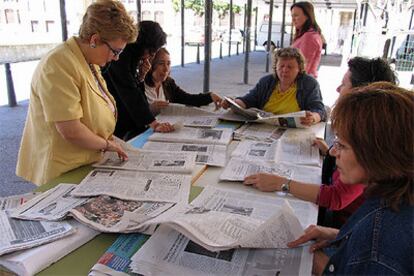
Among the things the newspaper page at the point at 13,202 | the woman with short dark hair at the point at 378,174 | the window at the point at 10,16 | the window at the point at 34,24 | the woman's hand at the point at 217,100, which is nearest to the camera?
Answer: the woman with short dark hair at the point at 378,174

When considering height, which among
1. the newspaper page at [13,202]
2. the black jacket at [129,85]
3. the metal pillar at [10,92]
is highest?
the black jacket at [129,85]

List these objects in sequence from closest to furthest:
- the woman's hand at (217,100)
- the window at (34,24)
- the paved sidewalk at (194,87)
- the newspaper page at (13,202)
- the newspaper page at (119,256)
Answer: the newspaper page at (119,256) < the newspaper page at (13,202) < the woman's hand at (217,100) < the paved sidewalk at (194,87) < the window at (34,24)

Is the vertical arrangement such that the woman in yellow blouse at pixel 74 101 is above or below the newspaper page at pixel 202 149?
above

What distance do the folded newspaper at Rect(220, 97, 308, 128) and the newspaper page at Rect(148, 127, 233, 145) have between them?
182 mm

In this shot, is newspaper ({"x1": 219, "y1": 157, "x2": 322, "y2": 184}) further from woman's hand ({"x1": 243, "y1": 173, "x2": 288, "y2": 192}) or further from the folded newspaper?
the folded newspaper

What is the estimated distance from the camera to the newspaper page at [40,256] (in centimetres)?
81

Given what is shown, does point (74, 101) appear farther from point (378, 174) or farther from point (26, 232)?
point (378, 174)

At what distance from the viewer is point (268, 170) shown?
1376 mm

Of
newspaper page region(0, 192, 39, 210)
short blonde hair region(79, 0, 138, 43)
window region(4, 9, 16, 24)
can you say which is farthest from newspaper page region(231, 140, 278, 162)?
window region(4, 9, 16, 24)

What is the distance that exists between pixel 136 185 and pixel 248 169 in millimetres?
417

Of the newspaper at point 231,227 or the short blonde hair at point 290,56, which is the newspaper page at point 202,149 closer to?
the newspaper at point 231,227

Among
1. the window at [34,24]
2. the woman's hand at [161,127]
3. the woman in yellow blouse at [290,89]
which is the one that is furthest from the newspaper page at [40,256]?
the window at [34,24]

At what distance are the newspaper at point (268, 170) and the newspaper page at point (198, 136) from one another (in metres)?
0.24

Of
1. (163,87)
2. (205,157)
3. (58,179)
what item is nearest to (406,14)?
(163,87)
